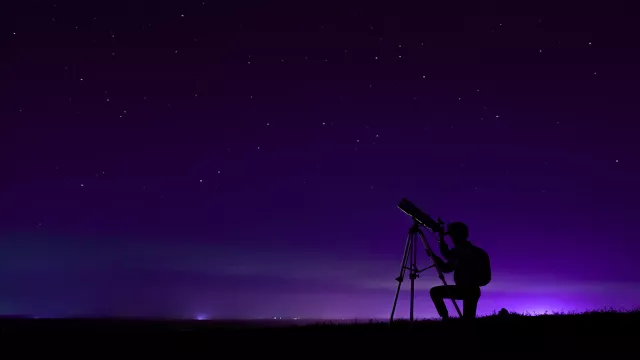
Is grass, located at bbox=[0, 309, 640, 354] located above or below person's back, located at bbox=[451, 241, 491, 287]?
below

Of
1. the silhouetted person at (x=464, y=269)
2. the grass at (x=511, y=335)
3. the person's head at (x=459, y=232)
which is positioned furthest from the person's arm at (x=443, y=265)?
the grass at (x=511, y=335)

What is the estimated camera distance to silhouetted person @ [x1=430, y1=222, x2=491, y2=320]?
942cm

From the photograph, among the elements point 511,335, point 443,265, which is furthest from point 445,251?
point 511,335

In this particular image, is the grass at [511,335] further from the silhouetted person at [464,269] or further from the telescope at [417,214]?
the telescope at [417,214]

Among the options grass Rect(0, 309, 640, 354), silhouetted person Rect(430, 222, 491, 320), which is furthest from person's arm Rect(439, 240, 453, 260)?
grass Rect(0, 309, 640, 354)

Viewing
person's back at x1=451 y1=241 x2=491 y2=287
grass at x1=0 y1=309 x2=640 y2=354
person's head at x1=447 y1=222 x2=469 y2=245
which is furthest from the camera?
person's head at x1=447 y1=222 x2=469 y2=245

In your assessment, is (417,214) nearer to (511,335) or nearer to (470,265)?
(470,265)

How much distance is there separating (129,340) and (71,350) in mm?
1319

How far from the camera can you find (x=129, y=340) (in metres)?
9.24

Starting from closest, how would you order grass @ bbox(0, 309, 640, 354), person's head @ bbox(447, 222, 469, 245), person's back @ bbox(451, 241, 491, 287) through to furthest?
grass @ bbox(0, 309, 640, 354)
person's back @ bbox(451, 241, 491, 287)
person's head @ bbox(447, 222, 469, 245)

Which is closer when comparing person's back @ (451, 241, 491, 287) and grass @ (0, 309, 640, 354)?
grass @ (0, 309, 640, 354)

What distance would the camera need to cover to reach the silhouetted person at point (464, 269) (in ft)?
30.9

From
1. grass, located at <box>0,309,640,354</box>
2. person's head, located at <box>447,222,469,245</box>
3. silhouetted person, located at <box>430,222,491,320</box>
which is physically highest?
person's head, located at <box>447,222,469,245</box>

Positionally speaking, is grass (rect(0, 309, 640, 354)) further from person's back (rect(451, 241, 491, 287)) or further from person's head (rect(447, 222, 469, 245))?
person's head (rect(447, 222, 469, 245))
